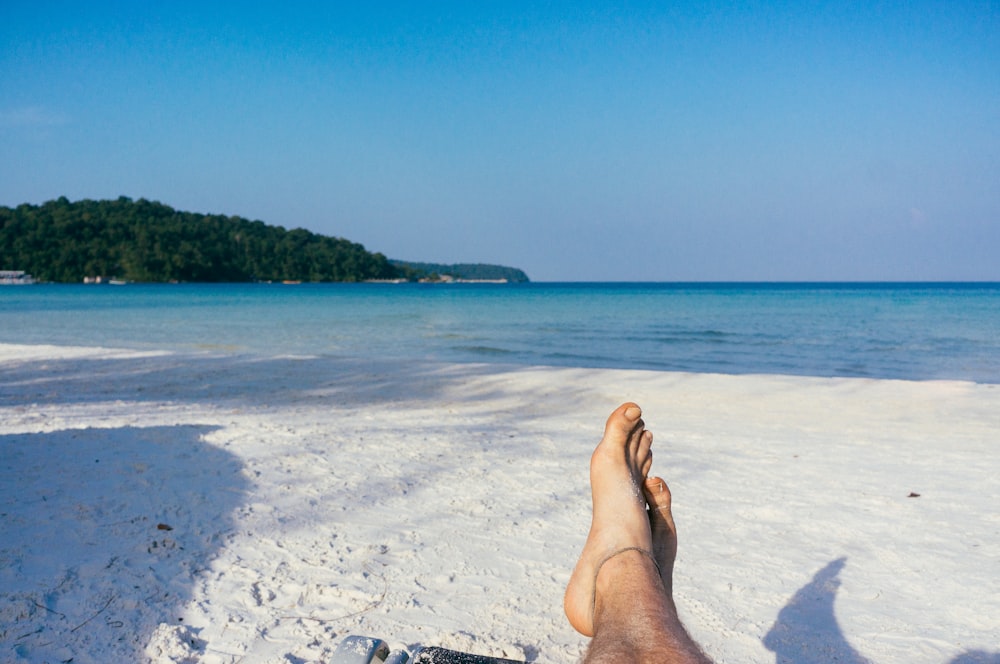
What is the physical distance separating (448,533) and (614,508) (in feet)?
4.04

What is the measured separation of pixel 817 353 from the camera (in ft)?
42.4

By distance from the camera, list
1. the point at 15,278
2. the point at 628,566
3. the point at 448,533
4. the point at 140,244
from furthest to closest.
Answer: the point at 140,244 < the point at 15,278 < the point at 448,533 < the point at 628,566

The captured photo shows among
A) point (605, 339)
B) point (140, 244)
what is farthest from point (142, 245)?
point (605, 339)

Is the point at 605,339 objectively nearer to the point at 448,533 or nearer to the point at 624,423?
the point at 448,533

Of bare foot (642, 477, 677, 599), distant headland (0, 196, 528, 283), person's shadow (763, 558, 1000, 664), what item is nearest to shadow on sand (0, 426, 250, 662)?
bare foot (642, 477, 677, 599)

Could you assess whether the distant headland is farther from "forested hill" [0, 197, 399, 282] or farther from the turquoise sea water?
the turquoise sea water

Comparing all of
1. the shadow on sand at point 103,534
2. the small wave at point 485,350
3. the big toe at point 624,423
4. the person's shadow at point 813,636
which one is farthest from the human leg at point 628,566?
the small wave at point 485,350

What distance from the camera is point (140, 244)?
2606 inches

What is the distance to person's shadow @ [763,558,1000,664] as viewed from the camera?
200cm

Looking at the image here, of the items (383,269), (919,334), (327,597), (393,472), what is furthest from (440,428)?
(383,269)

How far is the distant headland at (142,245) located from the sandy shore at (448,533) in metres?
68.1

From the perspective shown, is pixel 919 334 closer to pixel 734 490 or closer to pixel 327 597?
pixel 734 490

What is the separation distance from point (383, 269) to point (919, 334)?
79916 mm

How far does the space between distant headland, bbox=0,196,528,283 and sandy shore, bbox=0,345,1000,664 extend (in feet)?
223
